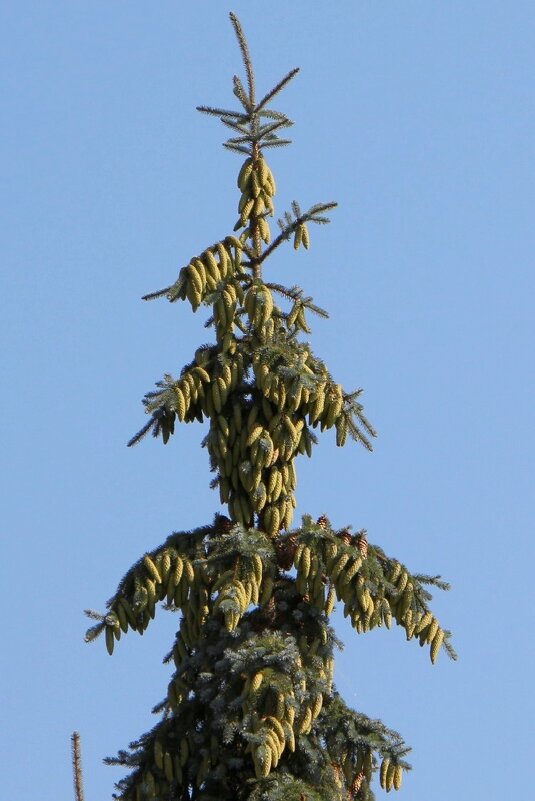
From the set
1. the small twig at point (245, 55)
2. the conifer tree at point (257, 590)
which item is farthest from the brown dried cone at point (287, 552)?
Answer: the small twig at point (245, 55)

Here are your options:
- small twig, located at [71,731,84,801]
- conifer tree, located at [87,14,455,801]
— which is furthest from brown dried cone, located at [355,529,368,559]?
small twig, located at [71,731,84,801]

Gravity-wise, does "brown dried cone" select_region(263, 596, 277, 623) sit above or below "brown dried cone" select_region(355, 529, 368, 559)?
below

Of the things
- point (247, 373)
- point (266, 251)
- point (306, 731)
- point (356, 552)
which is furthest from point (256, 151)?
point (306, 731)

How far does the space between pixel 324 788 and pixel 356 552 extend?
167cm

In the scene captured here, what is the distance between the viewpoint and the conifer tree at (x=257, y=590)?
15.6 meters

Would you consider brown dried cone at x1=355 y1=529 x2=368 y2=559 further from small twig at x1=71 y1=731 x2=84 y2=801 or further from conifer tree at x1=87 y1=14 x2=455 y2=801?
small twig at x1=71 y1=731 x2=84 y2=801

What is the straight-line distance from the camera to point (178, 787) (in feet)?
52.1

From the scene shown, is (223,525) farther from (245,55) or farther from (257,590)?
(245,55)

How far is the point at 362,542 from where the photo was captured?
641 inches

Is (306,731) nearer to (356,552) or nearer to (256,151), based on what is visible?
(356,552)

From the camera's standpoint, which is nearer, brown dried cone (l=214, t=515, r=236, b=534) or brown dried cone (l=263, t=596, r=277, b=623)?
brown dried cone (l=263, t=596, r=277, b=623)

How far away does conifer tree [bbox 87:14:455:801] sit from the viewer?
51.1 ft

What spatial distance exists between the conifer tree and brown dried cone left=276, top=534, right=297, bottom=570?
0.01m

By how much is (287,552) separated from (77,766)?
2146mm
